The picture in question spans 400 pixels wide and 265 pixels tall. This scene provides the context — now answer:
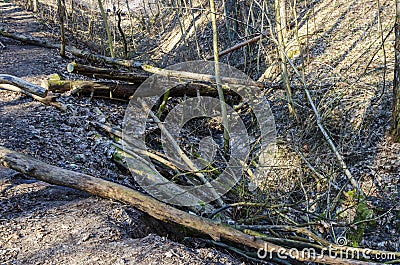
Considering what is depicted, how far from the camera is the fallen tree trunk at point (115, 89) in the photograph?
26.9ft

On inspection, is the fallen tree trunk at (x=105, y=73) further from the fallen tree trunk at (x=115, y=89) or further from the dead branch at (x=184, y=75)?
the dead branch at (x=184, y=75)

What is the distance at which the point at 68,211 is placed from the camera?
4086 millimetres

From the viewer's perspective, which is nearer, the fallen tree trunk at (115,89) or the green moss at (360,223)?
the green moss at (360,223)

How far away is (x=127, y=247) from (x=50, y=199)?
170 centimetres

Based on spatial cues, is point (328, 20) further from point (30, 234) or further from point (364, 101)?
point (30, 234)

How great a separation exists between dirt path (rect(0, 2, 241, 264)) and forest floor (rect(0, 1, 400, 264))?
0.01 meters

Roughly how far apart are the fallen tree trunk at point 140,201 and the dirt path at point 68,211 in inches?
6.3

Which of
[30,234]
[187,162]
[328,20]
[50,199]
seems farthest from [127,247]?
[328,20]

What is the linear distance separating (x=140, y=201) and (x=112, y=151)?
221cm

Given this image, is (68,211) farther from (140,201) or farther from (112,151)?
(112,151)

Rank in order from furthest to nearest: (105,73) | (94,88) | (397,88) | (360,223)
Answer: (105,73) → (94,88) → (397,88) → (360,223)

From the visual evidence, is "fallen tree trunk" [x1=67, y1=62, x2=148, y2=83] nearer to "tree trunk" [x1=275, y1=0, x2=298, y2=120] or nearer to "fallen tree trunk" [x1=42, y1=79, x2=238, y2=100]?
"fallen tree trunk" [x1=42, y1=79, x2=238, y2=100]

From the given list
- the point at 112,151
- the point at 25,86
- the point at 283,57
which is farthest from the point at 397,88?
the point at 25,86

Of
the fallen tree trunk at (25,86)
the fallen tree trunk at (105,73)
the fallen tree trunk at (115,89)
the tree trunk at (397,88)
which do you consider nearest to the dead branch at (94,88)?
the fallen tree trunk at (115,89)
